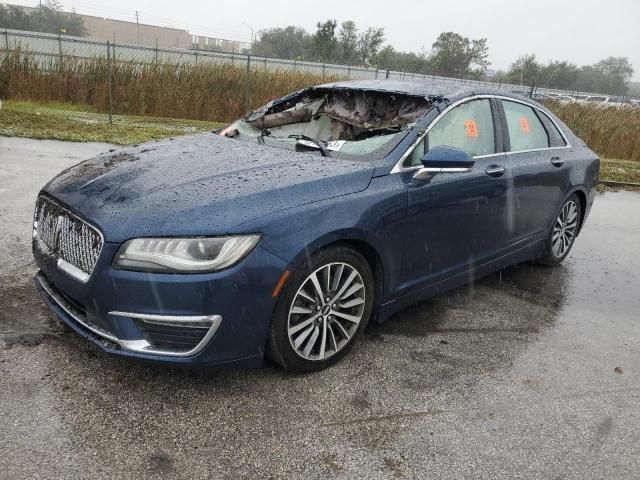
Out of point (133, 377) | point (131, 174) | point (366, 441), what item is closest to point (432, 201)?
point (366, 441)

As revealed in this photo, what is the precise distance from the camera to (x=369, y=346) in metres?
3.65

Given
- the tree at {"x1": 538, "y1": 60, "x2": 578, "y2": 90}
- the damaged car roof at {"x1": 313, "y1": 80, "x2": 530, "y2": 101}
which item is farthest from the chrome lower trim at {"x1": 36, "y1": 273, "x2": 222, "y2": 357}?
the tree at {"x1": 538, "y1": 60, "x2": 578, "y2": 90}

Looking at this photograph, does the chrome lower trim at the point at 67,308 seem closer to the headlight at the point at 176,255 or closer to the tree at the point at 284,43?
the headlight at the point at 176,255

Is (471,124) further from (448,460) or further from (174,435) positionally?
(174,435)

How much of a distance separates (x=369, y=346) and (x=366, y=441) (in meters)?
0.99

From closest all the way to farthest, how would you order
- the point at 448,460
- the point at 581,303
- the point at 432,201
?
the point at 448,460 < the point at 432,201 < the point at 581,303

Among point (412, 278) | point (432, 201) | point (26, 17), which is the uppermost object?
point (26, 17)

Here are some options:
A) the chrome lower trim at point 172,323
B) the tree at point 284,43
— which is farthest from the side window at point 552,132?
the tree at point 284,43

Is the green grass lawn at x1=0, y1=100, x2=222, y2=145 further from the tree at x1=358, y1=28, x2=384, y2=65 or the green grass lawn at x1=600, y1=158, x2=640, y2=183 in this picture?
the tree at x1=358, y1=28, x2=384, y2=65

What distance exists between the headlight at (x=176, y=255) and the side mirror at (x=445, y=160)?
1387 millimetres

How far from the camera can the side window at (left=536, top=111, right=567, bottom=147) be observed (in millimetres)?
4965

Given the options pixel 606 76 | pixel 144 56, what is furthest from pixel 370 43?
pixel 144 56

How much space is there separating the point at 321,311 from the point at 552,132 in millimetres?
3059

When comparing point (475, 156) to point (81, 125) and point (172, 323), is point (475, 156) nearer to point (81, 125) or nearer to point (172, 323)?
point (172, 323)
